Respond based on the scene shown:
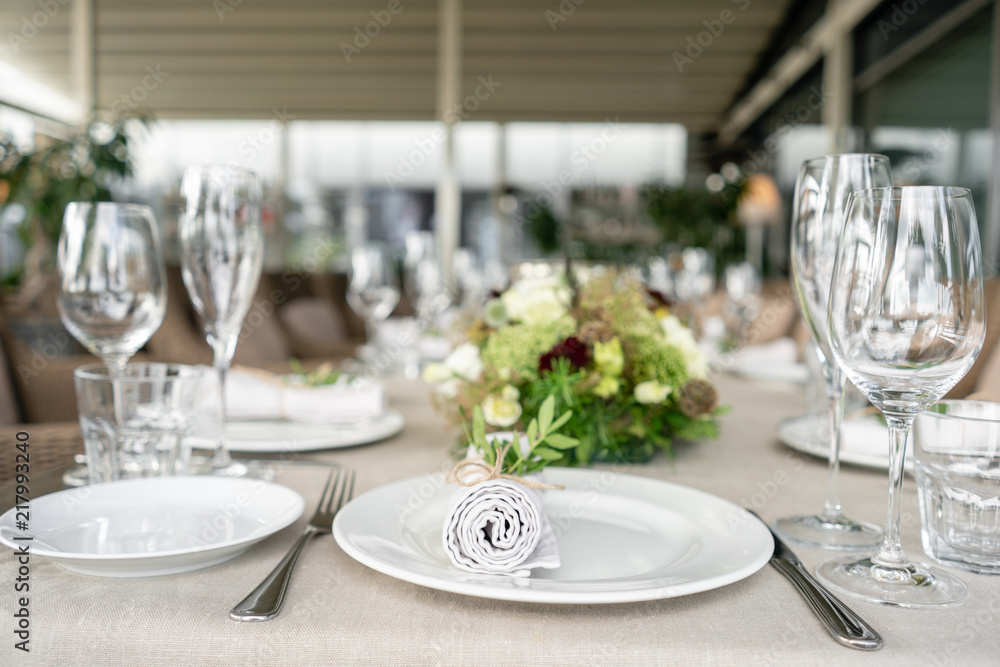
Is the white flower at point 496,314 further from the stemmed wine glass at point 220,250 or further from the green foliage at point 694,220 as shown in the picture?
the green foliage at point 694,220

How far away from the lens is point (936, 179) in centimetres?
429

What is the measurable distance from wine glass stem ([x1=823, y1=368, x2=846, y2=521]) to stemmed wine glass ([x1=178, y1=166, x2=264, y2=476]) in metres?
0.56

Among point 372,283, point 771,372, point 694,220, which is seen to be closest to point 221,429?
point 372,283

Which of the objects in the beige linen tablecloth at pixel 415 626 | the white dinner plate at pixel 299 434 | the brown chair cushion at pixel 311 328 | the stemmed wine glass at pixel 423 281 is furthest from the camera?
the brown chair cushion at pixel 311 328

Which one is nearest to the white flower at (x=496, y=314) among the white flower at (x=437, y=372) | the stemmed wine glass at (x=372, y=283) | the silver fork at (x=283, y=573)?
the white flower at (x=437, y=372)

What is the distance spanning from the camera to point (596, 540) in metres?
0.58

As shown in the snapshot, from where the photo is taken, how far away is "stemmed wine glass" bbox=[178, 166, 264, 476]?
Answer: 0.77m

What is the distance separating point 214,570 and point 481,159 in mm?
10176

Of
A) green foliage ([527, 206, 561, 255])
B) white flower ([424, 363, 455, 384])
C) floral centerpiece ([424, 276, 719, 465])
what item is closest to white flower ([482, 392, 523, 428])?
floral centerpiece ([424, 276, 719, 465])

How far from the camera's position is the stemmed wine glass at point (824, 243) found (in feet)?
2.17

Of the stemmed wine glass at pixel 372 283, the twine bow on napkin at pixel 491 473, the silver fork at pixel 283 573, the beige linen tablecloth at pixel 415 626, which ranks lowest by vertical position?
the beige linen tablecloth at pixel 415 626

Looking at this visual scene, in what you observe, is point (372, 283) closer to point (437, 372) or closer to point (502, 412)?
point (437, 372)

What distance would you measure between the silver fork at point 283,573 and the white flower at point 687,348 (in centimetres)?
42

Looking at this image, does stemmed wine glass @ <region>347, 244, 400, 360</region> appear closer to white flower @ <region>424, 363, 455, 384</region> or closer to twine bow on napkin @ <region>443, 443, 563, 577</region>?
white flower @ <region>424, 363, 455, 384</region>
